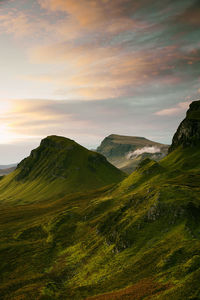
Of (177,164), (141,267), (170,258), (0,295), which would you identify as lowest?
(0,295)

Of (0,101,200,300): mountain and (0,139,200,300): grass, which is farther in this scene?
(0,139,200,300): grass

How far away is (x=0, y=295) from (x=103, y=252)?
1368 inches

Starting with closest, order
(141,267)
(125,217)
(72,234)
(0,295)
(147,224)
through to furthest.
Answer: (141,267)
(0,295)
(147,224)
(125,217)
(72,234)

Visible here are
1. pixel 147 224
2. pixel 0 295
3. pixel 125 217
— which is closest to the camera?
pixel 0 295

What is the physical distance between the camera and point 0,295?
71.6 metres

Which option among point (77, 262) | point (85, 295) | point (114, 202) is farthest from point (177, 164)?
point (85, 295)

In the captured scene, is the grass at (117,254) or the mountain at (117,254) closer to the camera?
the mountain at (117,254)

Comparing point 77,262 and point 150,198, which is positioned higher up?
point 150,198

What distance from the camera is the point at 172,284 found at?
46.0m

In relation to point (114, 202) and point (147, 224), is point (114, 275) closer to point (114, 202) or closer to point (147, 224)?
point (147, 224)

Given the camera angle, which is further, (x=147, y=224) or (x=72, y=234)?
(x=72, y=234)

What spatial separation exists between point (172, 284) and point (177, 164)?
137 m

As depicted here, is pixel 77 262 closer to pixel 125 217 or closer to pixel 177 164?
pixel 125 217

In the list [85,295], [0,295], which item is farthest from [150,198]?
[0,295]
